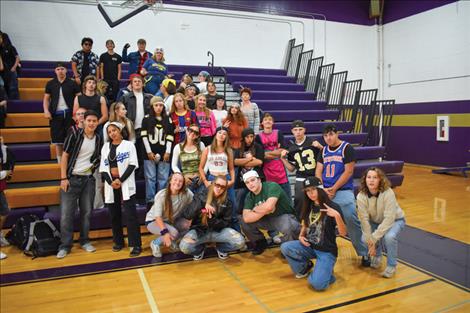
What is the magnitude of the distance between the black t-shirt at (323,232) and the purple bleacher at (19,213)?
338 centimetres

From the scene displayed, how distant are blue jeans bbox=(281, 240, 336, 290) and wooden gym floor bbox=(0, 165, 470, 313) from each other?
0.28ft

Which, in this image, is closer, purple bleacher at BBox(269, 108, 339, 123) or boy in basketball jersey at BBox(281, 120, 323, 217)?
boy in basketball jersey at BBox(281, 120, 323, 217)

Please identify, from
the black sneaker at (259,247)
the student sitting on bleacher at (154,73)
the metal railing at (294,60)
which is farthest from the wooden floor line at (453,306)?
the metal railing at (294,60)

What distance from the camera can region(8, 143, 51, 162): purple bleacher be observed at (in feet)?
17.0

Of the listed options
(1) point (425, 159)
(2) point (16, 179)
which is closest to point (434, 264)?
(2) point (16, 179)

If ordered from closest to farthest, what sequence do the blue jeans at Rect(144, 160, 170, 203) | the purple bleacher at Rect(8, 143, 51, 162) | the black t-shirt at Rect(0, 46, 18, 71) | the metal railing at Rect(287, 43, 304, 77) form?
the blue jeans at Rect(144, 160, 170, 203) → the purple bleacher at Rect(8, 143, 51, 162) → the black t-shirt at Rect(0, 46, 18, 71) → the metal railing at Rect(287, 43, 304, 77)

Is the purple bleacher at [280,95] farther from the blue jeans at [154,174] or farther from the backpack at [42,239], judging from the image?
the backpack at [42,239]

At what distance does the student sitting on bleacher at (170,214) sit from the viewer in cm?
371

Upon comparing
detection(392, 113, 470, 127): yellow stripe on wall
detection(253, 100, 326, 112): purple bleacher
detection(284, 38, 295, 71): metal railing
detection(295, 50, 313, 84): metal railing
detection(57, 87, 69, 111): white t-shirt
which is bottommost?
detection(392, 113, 470, 127): yellow stripe on wall

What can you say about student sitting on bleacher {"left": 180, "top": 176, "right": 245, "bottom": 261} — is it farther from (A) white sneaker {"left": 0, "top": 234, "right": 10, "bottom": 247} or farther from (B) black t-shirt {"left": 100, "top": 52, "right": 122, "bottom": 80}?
(B) black t-shirt {"left": 100, "top": 52, "right": 122, "bottom": 80}

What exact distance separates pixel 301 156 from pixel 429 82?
24.6 feet

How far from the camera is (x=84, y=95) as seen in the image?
14.8 feet

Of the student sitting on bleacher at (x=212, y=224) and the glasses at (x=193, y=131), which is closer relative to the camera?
the student sitting on bleacher at (x=212, y=224)

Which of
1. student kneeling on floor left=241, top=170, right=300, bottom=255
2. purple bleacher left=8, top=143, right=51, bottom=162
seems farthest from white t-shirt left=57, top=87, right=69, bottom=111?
student kneeling on floor left=241, top=170, right=300, bottom=255
